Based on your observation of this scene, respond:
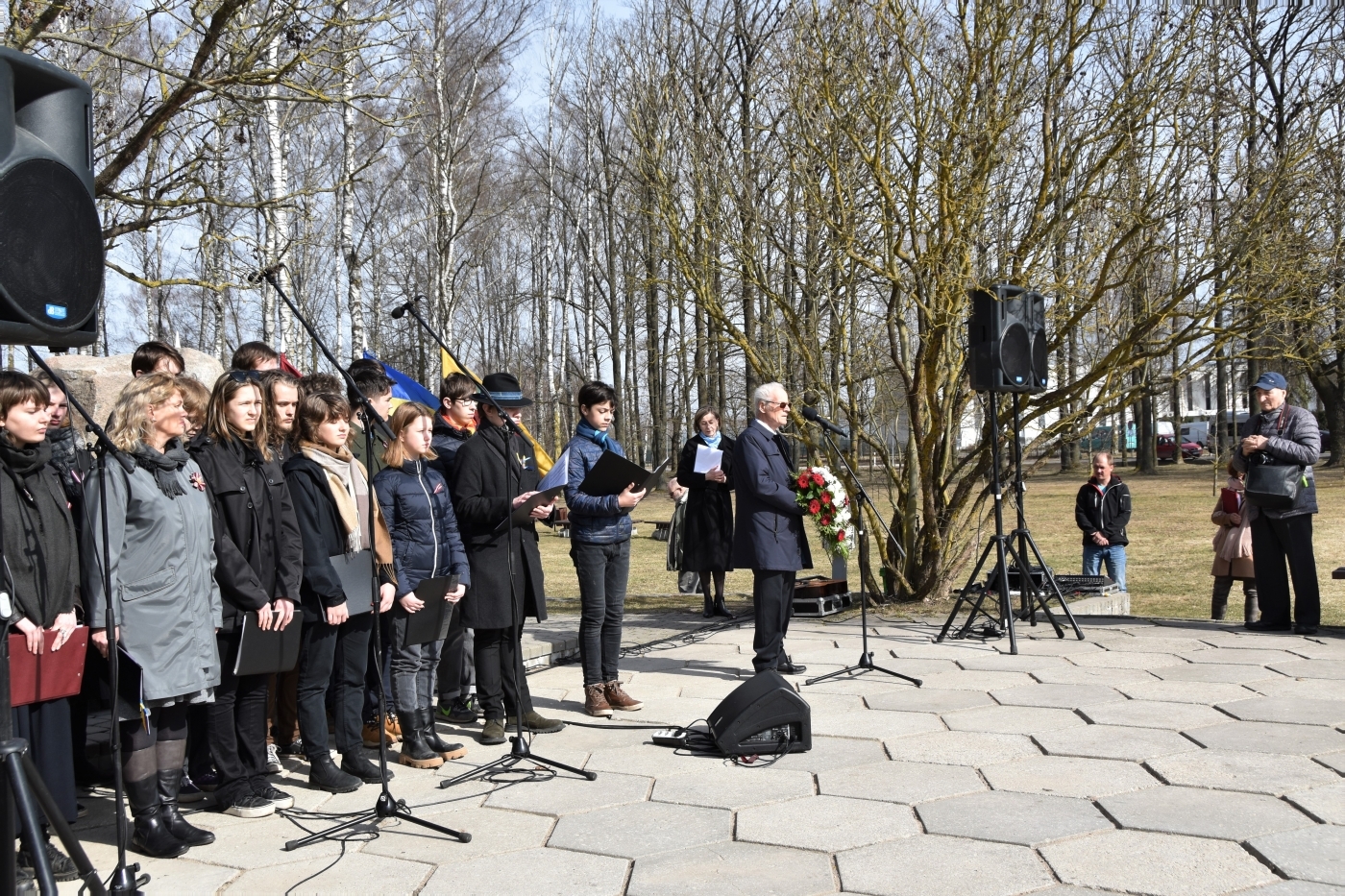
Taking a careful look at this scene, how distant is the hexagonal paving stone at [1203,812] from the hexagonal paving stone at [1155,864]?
11cm

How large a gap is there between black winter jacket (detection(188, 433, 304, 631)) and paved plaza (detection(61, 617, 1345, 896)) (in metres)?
0.94

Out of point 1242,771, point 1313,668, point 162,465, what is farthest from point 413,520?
point 1313,668

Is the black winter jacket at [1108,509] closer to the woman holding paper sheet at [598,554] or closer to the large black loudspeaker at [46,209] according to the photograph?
the woman holding paper sheet at [598,554]

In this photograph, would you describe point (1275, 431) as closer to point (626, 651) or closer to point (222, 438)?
point (626, 651)

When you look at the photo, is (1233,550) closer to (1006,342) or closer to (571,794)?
(1006,342)

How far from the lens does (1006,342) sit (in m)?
8.41

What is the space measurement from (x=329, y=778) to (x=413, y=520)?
1.24 m

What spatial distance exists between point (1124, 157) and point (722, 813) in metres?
6.75

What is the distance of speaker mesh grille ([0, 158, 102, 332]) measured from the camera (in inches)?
112

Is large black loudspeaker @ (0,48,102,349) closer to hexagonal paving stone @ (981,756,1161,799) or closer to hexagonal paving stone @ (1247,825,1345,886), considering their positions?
hexagonal paving stone @ (981,756,1161,799)

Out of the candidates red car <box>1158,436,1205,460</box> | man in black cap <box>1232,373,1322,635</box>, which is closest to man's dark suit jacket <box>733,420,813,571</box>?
man in black cap <box>1232,373,1322,635</box>

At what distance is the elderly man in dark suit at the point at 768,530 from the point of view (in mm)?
6887

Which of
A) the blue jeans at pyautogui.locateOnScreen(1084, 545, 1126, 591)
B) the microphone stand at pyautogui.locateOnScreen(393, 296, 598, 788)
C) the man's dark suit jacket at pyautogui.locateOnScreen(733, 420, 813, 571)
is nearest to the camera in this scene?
the microphone stand at pyautogui.locateOnScreen(393, 296, 598, 788)

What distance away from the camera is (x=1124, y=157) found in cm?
915
